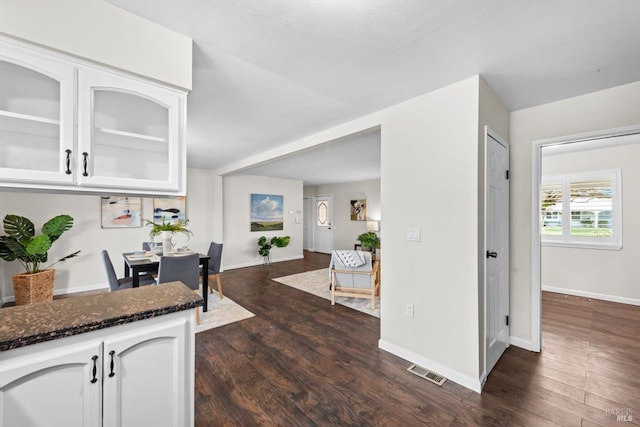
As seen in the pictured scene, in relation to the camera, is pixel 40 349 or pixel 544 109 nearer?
pixel 40 349

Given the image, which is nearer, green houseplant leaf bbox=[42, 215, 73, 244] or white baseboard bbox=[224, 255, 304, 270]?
green houseplant leaf bbox=[42, 215, 73, 244]

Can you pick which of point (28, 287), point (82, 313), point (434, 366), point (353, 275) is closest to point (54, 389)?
point (82, 313)

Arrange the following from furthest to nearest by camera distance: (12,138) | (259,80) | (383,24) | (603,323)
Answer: (603,323), (259,80), (383,24), (12,138)

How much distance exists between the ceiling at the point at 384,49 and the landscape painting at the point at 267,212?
4.37 metres

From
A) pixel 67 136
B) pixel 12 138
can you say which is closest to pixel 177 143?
pixel 67 136

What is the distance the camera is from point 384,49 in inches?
65.4

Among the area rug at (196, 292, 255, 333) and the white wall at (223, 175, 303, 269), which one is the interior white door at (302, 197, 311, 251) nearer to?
the white wall at (223, 175, 303, 269)

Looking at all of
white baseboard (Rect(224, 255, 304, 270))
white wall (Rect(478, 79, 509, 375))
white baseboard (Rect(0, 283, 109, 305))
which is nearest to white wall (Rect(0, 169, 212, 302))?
white baseboard (Rect(0, 283, 109, 305))

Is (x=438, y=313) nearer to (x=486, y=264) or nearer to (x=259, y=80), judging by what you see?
(x=486, y=264)

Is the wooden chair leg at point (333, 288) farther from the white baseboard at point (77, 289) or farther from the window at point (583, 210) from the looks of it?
the white baseboard at point (77, 289)

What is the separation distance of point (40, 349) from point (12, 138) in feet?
3.04

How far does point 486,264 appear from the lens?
2.10 m

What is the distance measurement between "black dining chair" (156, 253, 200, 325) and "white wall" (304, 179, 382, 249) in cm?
535

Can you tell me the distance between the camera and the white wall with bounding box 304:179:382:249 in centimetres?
757
